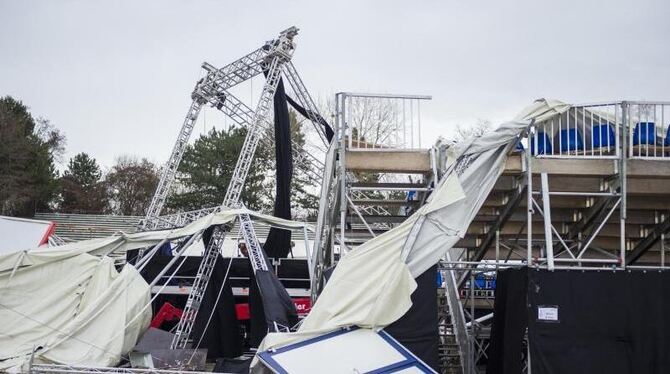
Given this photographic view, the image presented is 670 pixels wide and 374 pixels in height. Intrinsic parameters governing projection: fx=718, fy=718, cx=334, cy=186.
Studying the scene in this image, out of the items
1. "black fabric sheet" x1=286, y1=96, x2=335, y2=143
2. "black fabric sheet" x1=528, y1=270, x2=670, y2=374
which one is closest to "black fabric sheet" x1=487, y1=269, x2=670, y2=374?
"black fabric sheet" x1=528, y1=270, x2=670, y2=374

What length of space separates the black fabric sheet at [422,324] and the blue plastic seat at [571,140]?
2.77 m

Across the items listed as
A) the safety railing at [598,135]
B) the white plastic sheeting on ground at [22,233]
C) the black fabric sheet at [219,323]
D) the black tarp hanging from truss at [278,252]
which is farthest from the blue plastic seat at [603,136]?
the white plastic sheeting on ground at [22,233]

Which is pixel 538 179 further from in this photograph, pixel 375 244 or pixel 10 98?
pixel 10 98

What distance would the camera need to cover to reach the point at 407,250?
902 cm

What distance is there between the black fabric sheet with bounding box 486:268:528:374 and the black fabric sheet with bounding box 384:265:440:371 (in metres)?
1.07

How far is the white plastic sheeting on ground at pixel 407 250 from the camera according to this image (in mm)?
8656

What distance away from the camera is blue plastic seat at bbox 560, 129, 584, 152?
10273mm

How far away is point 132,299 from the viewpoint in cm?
1157

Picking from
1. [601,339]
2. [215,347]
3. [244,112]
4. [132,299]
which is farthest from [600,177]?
[244,112]

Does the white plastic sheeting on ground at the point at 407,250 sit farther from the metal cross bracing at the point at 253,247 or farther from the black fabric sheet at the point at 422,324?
the metal cross bracing at the point at 253,247

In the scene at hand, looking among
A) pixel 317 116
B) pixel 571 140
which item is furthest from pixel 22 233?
pixel 317 116

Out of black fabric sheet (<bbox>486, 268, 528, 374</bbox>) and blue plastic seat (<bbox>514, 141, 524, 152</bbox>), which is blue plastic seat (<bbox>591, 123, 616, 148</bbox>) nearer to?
blue plastic seat (<bbox>514, 141, 524, 152</bbox>)

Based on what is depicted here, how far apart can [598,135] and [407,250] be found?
347 cm

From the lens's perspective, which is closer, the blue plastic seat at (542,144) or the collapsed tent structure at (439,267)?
the collapsed tent structure at (439,267)
